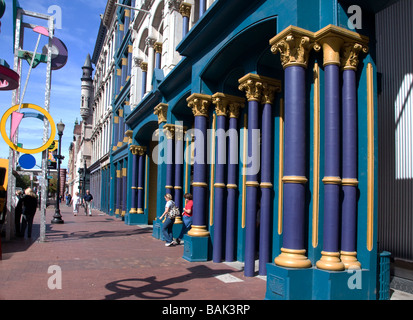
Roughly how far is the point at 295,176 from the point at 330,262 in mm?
1309

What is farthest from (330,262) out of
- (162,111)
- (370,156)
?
(162,111)

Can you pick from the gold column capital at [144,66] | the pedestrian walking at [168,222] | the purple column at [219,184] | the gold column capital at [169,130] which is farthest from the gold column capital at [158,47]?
the purple column at [219,184]

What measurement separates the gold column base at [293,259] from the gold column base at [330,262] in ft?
0.62

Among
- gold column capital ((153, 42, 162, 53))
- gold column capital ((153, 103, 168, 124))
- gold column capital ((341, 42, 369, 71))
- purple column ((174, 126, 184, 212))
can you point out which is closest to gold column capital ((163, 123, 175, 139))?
purple column ((174, 126, 184, 212))

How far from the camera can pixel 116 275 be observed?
710 centimetres

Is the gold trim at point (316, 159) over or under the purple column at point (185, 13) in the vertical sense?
under

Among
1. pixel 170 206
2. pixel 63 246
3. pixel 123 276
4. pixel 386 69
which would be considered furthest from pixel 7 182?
pixel 386 69

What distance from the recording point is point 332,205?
537 centimetres

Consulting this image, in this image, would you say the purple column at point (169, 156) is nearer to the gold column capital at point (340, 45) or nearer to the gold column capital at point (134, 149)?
the gold column capital at point (134, 149)

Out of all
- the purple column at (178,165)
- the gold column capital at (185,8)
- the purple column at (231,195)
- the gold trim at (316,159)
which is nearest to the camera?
the gold trim at (316,159)

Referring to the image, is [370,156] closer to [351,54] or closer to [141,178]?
[351,54]

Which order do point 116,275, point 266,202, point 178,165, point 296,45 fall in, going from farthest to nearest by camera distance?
point 178,165, point 266,202, point 116,275, point 296,45

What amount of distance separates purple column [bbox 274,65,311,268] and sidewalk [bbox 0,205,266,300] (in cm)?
105

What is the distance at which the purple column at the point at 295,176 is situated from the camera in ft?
17.9
